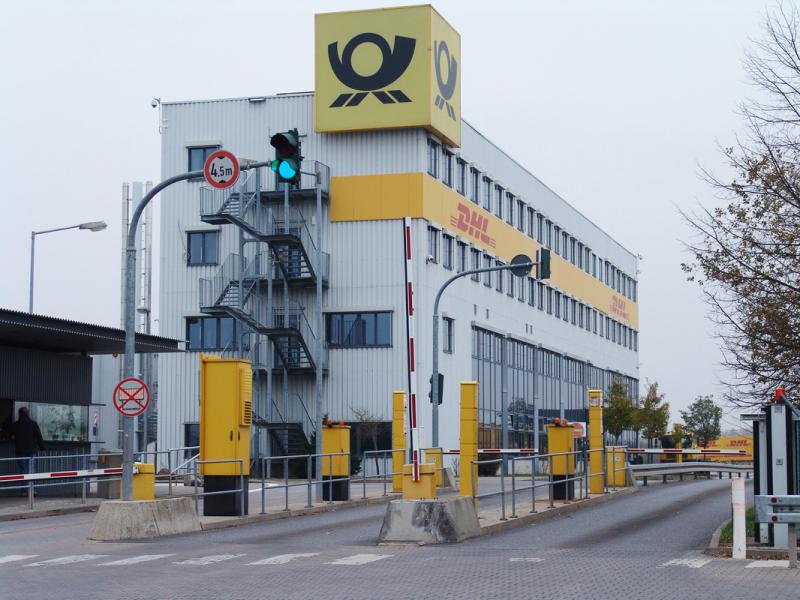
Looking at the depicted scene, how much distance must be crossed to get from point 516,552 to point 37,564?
5.79 metres

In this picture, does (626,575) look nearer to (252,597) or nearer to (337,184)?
(252,597)

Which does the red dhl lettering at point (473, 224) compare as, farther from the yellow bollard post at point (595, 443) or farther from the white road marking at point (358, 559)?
the white road marking at point (358, 559)

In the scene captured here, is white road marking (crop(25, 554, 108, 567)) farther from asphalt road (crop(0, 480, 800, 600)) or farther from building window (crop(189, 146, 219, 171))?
building window (crop(189, 146, 219, 171))

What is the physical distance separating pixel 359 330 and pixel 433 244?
15.4 feet

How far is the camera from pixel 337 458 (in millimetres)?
27359

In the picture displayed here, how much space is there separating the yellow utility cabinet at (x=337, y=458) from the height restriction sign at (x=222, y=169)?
9462mm

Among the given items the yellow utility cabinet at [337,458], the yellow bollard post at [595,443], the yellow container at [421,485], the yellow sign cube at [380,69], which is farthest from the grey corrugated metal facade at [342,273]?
the yellow container at [421,485]

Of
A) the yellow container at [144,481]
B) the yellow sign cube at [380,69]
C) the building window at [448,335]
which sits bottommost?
the yellow container at [144,481]

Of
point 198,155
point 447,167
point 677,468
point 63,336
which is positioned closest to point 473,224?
point 447,167

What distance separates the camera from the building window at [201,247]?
56000 mm

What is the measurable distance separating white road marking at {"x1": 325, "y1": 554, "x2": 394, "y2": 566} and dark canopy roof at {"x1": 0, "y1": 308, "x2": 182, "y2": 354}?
12998 millimetres

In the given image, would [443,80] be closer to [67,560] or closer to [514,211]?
[514,211]

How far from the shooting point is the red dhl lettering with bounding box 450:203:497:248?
5785 cm

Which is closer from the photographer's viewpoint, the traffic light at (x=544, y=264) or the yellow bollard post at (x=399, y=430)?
the yellow bollard post at (x=399, y=430)
